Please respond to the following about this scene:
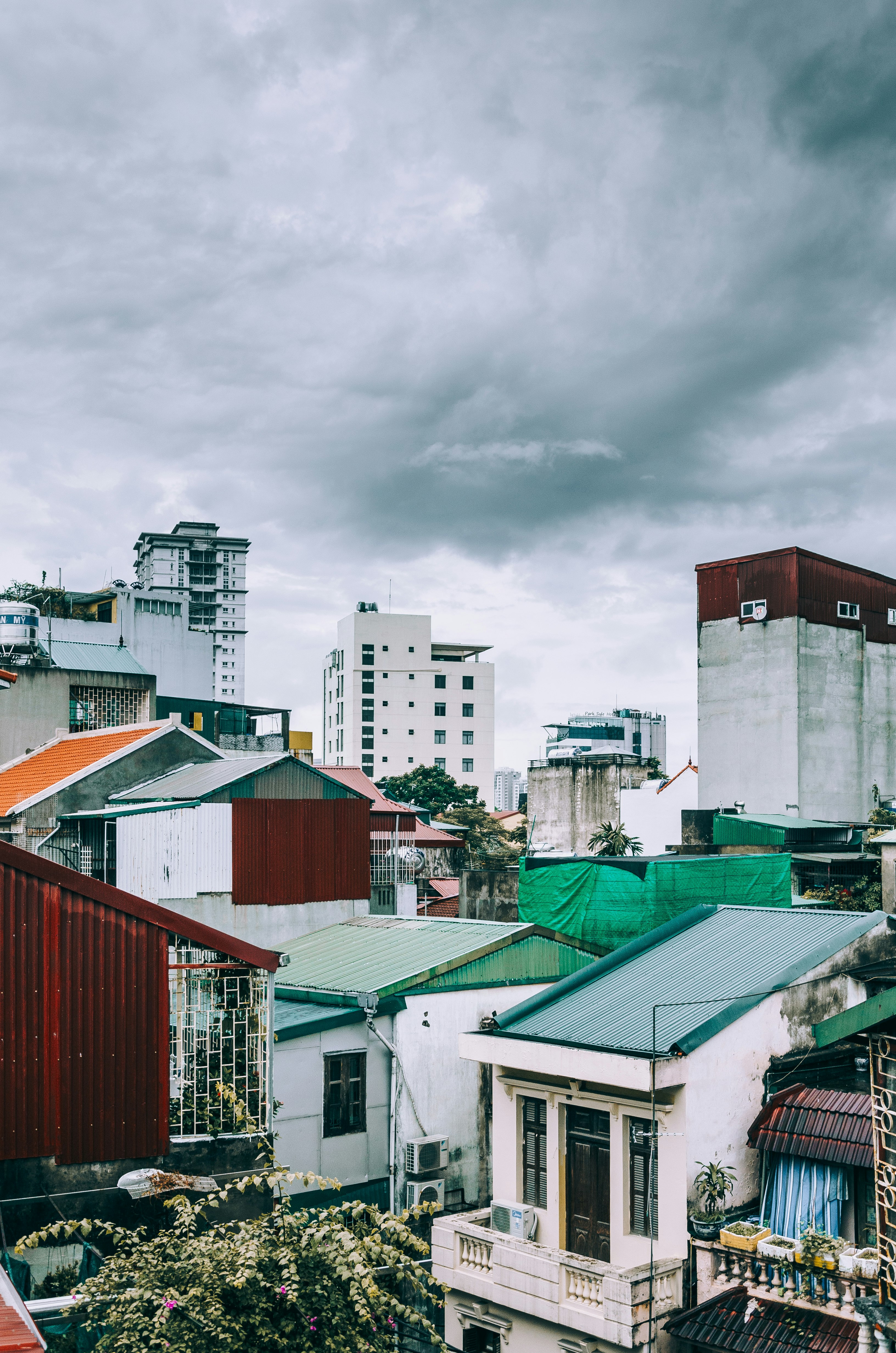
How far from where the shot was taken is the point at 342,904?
3017 cm

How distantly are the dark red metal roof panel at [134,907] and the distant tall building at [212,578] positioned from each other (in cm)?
14579

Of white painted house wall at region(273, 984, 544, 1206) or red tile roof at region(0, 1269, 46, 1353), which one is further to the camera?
white painted house wall at region(273, 984, 544, 1206)

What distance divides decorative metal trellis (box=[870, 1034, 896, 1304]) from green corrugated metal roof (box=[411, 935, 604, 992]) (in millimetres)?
11761

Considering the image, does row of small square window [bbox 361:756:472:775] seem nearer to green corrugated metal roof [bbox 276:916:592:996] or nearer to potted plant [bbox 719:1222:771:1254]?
green corrugated metal roof [bbox 276:916:592:996]

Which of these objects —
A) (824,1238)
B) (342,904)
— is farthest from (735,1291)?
(342,904)

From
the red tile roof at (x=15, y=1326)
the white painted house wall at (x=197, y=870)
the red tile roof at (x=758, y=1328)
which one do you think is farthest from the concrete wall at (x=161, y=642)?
the red tile roof at (x=15, y=1326)

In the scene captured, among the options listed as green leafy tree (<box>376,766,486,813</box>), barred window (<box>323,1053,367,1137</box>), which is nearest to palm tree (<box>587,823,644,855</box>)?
barred window (<box>323,1053,367,1137</box>)

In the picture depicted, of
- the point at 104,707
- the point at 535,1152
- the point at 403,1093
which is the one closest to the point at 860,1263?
the point at 535,1152

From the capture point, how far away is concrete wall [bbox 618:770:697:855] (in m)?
64.8

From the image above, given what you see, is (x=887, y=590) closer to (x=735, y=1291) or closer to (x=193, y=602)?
(x=735, y=1291)

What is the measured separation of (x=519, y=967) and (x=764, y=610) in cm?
3733

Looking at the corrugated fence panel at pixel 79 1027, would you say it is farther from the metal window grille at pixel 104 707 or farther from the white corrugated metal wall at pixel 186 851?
the metal window grille at pixel 104 707

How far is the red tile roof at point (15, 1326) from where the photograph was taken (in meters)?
7.38

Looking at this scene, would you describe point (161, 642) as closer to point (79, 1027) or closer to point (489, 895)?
point (489, 895)
